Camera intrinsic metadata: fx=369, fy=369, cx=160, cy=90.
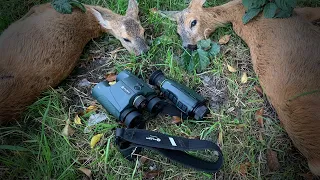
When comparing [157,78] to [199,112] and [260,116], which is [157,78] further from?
[260,116]

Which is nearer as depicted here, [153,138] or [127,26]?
[153,138]

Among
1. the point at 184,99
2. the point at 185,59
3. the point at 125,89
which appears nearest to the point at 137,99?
the point at 125,89

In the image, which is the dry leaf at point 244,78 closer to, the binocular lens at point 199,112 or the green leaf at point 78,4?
the binocular lens at point 199,112

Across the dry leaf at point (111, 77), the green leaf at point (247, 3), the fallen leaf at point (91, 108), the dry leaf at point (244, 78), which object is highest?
the green leaf at point (247, 3)

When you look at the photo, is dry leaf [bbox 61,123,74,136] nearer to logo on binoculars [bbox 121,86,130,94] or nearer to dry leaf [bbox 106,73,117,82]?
logo on binoculars [bbox 121,86,130,94]

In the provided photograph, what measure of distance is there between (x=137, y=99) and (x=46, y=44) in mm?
1224

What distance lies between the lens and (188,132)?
3.65 metres

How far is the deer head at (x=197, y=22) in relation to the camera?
14.8ft

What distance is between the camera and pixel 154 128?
3.72 metres

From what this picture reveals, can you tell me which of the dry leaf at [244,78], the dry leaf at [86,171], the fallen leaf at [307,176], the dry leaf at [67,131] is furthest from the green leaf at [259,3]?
the dry leaf at [86,171]

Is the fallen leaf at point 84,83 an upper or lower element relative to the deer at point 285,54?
lower

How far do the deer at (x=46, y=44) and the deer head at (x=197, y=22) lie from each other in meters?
0.50

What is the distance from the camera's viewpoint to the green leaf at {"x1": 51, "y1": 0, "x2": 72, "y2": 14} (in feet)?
14.1

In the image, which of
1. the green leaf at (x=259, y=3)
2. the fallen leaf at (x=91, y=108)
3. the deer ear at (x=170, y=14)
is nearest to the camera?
the fallen leaf at (x=91, y=108)
